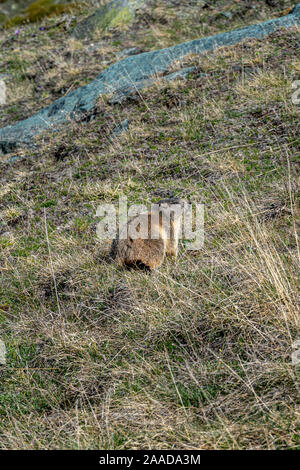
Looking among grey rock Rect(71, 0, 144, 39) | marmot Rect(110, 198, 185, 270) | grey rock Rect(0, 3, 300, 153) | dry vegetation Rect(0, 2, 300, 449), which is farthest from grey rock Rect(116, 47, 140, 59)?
marmot Rect(110, 198, 185, 270)

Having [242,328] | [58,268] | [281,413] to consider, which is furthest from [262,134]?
[281,413]

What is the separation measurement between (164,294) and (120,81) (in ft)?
22.4

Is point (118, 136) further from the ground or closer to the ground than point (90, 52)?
closer to the ground

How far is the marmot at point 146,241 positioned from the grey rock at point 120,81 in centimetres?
509

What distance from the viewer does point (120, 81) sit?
9.13 metres

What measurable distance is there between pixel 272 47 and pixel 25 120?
5.27m

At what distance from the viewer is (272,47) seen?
8.36 m

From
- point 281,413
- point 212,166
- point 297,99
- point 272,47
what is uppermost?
point 272,47

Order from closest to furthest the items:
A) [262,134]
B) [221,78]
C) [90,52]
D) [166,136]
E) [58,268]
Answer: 1. [58,268]
2. [262,134]
3. [166,136]
4. [221,78]
5. [90,52]

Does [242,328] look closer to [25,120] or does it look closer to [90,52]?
[25,120]

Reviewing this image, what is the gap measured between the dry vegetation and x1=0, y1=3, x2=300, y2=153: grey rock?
55.9 inches

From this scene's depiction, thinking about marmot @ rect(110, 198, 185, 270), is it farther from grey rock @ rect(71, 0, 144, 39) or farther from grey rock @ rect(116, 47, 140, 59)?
grey rock @ rect(71, 0, 144, 39)

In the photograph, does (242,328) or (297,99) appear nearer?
(242,328)

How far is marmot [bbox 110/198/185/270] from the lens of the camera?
391 cm
